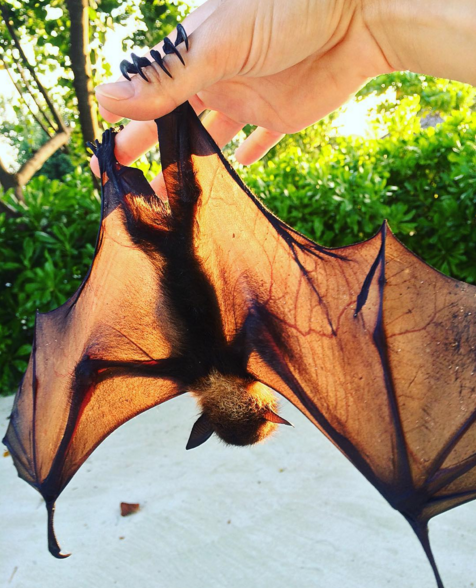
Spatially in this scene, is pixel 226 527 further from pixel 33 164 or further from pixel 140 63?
pixel 33 164

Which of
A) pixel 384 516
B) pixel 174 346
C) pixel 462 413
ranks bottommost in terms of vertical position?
pixel 384 516

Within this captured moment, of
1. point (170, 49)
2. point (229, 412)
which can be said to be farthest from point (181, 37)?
point (229, 412)

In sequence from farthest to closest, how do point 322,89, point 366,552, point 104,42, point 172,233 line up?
point 104,42
point 366,552
point 322,89
point 172,233

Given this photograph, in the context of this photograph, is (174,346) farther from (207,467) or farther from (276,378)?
(207,467)

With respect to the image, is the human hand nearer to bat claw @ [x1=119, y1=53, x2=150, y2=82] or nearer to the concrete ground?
bat claw @ [x1=119, y1=53, x2=150, y2=82]

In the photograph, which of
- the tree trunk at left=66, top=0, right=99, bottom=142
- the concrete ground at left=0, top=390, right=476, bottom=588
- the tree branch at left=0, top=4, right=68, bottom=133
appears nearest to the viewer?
the concrete ground at left=0, top=390, right=476, bottom=588

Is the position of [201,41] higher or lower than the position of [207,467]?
higher

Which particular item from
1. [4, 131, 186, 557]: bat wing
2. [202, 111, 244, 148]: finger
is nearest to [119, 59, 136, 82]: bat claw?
[4, 131, 186, 557]: bat wing

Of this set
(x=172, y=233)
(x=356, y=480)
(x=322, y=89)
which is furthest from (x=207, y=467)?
(x=322, y=89)
